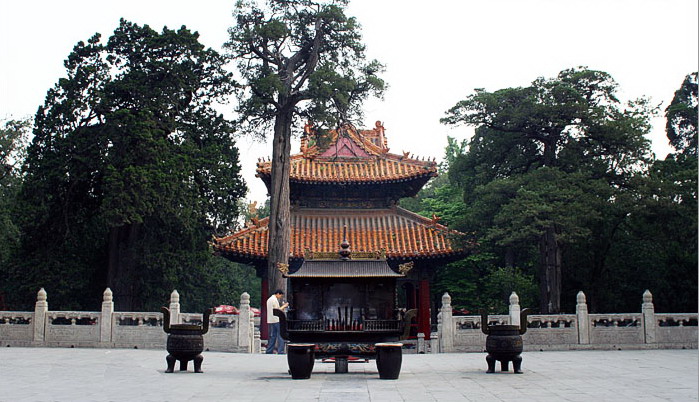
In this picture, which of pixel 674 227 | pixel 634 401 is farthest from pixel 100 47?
pixel 634 401

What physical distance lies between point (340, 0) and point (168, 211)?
8323 mm

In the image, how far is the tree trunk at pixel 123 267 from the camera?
2464 cm

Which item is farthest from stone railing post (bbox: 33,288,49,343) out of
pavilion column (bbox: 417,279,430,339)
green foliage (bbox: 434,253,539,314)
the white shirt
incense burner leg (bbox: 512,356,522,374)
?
green foliage (bbox: 434,253,539,314)

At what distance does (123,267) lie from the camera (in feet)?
81.3

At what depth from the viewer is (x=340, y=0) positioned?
2258 centimetres

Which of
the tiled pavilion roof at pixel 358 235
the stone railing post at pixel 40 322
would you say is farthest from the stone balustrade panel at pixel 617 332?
the stone railing post at pixel 40 322

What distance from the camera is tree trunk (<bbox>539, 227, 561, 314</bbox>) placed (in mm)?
21688

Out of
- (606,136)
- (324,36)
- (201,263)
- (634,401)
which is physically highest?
(324,36)

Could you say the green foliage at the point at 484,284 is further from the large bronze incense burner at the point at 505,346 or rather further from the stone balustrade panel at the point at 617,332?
the large bronze incense burner at the point at 505,346

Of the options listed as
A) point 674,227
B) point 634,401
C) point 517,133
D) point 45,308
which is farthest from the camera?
point 517,133

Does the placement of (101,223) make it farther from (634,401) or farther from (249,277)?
(249,277)

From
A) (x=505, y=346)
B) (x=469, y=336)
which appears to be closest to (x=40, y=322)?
(x=469, y=336)

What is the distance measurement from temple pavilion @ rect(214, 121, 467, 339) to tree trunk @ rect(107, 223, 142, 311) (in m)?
3.13

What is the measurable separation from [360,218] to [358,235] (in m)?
1.23
